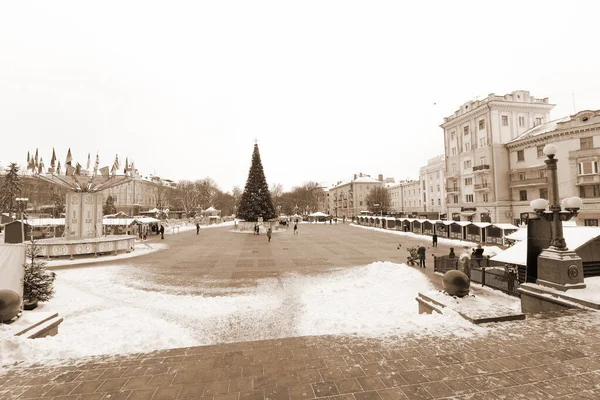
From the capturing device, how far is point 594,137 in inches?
1240

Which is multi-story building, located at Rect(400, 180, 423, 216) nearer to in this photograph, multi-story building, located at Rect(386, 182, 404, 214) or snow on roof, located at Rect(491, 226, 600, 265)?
multi-story building, located at Rect(386, 182, 404, 214)

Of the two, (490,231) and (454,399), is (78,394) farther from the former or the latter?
(490,231)

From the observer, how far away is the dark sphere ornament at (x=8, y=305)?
19.2 ft

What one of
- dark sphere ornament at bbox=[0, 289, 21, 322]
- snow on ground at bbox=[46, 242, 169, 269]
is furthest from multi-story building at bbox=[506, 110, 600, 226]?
dark sphere ornament at bbox=[0, 289, 21, 322]

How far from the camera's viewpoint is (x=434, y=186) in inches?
2581

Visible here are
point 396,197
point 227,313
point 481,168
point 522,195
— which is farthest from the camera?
point 396,197

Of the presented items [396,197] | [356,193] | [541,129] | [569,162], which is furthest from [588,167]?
[356,193]

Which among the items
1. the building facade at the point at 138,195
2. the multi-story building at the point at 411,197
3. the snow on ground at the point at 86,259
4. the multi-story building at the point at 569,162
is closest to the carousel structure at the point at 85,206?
the snow on ground at the point at 86,259

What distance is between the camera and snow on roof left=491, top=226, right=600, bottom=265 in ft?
28.5

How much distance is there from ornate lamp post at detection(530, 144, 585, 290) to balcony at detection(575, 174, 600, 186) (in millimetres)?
32591

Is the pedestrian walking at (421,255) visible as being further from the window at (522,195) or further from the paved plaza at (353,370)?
the window at (522,195)

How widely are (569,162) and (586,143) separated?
238 centimetres

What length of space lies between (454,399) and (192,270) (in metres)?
13.9

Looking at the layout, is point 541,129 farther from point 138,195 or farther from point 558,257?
point 138,195
